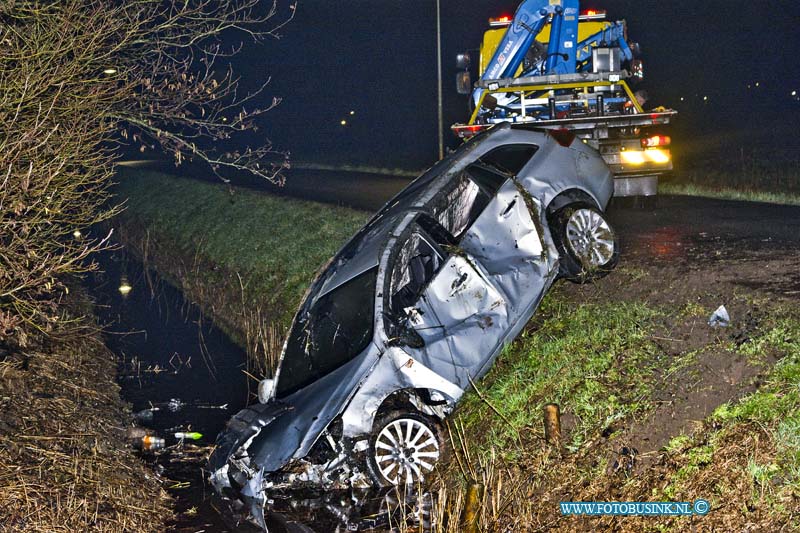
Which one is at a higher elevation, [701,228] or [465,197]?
[465,197]

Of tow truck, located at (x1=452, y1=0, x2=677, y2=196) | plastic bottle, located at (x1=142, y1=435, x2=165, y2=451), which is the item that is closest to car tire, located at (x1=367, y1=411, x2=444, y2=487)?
plastic bottle, located at (x1=142, y1=435, x2=165, y2=451)

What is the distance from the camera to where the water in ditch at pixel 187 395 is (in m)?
8.50

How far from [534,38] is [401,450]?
10.4 metres

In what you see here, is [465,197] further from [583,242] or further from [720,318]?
[720,318]

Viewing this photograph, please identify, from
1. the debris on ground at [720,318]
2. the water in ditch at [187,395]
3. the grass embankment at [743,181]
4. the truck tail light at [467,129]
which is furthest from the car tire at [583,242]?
the grass embankment at [743,181]

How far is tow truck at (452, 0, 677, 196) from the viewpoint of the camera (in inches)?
565

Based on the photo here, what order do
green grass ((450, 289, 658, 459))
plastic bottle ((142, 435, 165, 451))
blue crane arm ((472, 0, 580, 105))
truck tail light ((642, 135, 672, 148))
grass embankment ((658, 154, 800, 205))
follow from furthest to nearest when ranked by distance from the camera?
1. grass embankment ((658, 154, 800, 205))
2. blue crane arm ((472, 0, 580, 105))
3. truck tail light ((642, 135, 672, 148))
4. plastic bottle ((142, 435, 165, 451))
5. green grass ((450, 289, 658, 459))

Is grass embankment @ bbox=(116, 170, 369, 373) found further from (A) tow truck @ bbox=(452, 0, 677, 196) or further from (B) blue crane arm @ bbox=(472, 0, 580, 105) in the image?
(B) blue crane arm @ bbox=(472, 0, 580, 105)

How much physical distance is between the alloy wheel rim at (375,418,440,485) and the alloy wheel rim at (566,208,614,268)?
2996 millimetres

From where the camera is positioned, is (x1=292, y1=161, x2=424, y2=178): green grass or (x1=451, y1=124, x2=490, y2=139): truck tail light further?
(x1=292, y1=161, x2=424, y2=178): green grass

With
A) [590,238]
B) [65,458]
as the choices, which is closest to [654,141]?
[590,238]

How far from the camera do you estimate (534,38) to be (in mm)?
16938

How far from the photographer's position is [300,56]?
327 ft

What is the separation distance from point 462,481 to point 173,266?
57.9 ft
